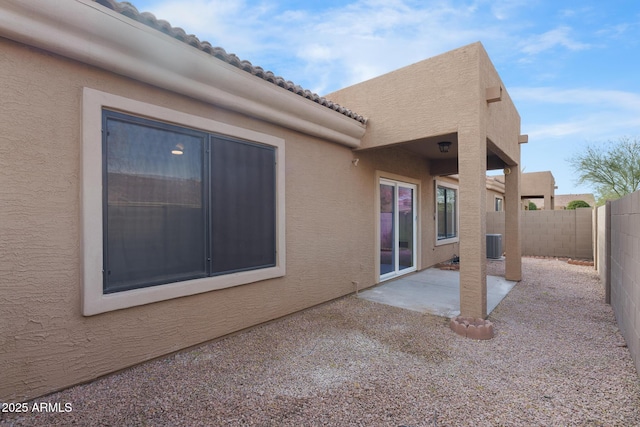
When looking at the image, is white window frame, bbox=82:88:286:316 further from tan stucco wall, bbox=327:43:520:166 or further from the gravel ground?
tan stucco wall, bbox=327:43:520:166

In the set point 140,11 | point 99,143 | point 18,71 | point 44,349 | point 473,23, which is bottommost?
point 44,349

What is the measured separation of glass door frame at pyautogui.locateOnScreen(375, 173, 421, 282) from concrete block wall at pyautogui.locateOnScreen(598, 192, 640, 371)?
4.19 meters

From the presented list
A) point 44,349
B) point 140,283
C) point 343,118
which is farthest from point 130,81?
point 343,118

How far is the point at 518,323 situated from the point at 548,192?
18.0m

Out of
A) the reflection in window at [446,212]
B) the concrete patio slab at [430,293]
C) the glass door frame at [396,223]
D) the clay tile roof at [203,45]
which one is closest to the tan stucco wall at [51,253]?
the clay tile roof at [203,45]

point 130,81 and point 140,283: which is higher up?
point 130,81

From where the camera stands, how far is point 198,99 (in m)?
4.09

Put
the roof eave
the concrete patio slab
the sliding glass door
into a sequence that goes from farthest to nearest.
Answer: the sliding glass door
the concrete patio slab
the roof eave

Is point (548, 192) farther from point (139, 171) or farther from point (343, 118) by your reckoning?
point (139, 171)

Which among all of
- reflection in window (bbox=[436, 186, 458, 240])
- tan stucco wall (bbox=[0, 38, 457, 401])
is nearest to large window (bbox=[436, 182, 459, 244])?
reflection in window (bbox=[436, 186, 458, 240])

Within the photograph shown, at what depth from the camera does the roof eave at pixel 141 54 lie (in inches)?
110

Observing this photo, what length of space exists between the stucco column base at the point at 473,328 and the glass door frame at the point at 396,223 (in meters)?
2.89

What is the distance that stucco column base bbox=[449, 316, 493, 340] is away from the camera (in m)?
4.39

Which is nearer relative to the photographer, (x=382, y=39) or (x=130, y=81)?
(x=130, y=81)
